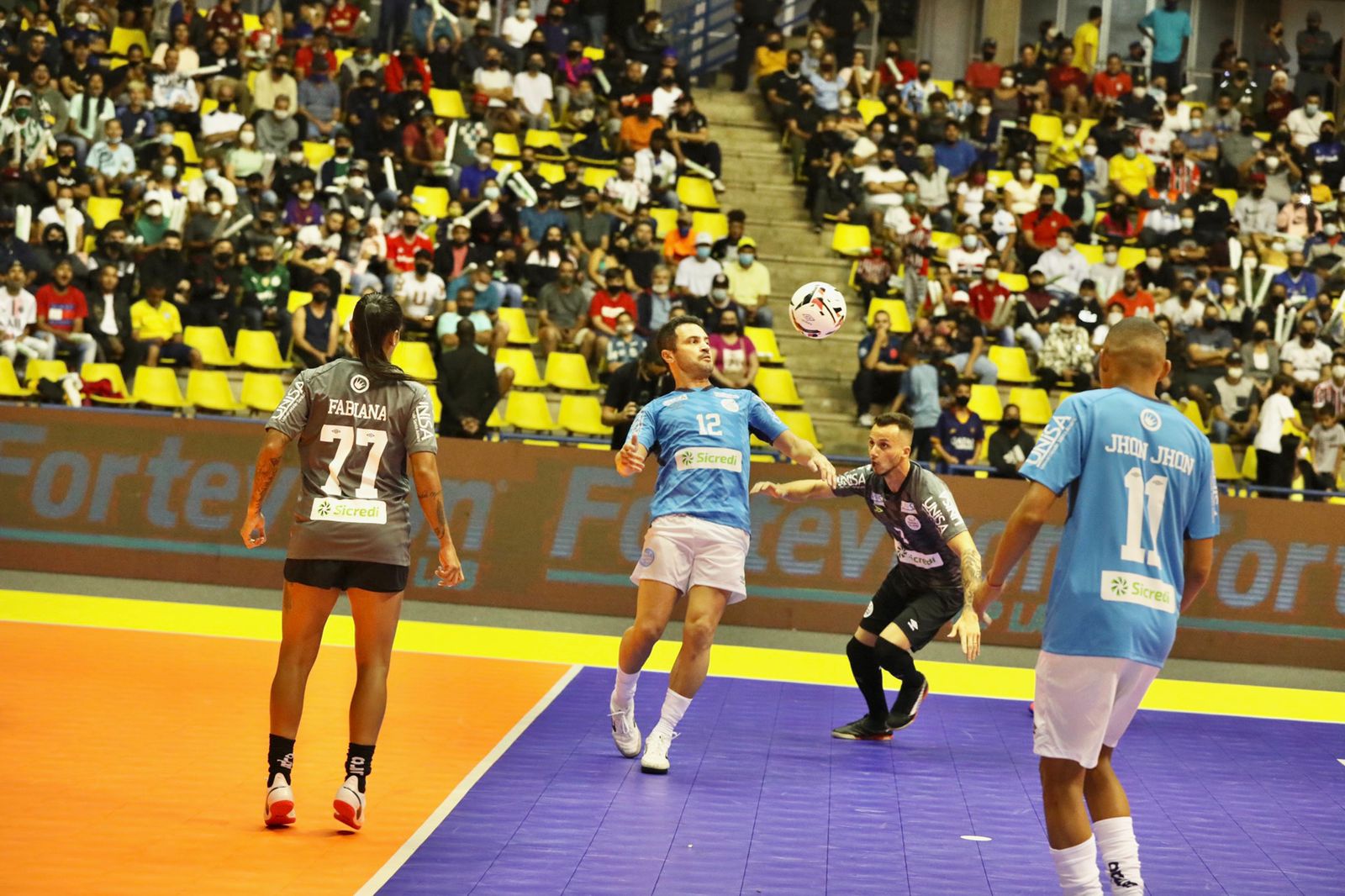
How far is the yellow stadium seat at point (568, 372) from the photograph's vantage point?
60.1 ft

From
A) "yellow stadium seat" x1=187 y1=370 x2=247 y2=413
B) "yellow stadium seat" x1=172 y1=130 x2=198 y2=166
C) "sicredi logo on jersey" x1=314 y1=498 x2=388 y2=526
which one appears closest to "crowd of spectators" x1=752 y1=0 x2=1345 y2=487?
"yellow stadium seat" x1=187 y1=370 x2=247 y2=413

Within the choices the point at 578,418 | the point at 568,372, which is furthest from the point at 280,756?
the point at 568,372

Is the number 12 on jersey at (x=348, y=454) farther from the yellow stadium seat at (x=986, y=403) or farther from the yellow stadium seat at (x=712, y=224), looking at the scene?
the yellow stadium seat at (x=712, y=224)

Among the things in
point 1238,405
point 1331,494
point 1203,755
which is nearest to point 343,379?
point 1203,755

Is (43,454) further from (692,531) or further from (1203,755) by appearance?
(1203,755)

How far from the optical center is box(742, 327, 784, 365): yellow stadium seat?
19306 millimetres

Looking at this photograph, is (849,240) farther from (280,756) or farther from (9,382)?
(280,756)

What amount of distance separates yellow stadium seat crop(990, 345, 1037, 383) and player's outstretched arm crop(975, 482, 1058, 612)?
14.6 metres

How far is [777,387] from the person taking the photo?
18688 mm

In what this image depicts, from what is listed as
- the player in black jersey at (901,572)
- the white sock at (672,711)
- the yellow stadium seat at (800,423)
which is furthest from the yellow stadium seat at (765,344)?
the white sock at (672,711)

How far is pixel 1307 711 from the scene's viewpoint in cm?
1295

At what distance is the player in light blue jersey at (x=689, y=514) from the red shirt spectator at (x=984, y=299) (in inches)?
483

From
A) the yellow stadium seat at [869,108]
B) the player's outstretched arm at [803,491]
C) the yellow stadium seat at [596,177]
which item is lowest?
the player's outstretched arm at [803,491]

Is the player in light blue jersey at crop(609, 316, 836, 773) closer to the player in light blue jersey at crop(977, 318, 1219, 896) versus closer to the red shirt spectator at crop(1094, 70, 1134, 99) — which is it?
the player in light blue jersey at crop(977, 318, 1219, 896)
